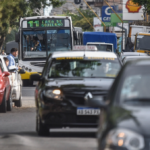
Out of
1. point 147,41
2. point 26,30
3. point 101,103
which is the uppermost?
point 101,103

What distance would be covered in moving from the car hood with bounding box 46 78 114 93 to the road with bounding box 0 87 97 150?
80 centimetres

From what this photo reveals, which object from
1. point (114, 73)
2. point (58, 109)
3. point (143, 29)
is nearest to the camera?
point (58, 109)

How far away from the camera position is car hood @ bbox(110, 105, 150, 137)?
169 inches

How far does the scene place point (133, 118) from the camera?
4441mm

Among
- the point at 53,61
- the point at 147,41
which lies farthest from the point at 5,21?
the point at 53,61

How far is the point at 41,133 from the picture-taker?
905cm

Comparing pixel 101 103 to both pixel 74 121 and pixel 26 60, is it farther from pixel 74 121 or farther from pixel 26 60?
pixel 26 60

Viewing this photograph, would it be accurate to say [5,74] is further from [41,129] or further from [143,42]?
[143,42]

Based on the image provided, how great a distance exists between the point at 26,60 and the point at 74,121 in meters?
16.9

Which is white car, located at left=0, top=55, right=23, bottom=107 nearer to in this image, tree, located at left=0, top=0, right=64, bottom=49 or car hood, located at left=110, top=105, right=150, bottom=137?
car hood, located at left=110, top=105, right=150, bottom=137

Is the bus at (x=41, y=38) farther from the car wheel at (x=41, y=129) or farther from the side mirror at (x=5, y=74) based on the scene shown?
the car wheel at (x=41, y=129)

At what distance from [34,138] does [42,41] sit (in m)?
16.3

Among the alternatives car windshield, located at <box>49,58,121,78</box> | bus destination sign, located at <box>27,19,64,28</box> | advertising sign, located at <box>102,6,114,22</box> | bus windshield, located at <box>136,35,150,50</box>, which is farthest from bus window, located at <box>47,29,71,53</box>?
advertising sign, located at <box>102,6,114,22</box>

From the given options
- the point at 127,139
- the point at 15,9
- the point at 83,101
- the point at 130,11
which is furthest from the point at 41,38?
the point at 130,11
